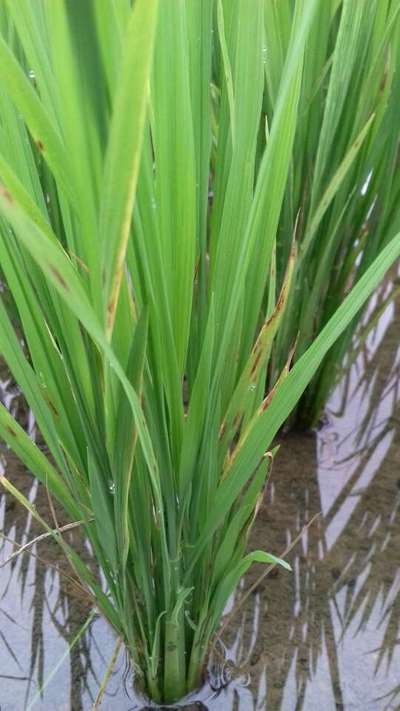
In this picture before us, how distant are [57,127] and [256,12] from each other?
0.54 ft

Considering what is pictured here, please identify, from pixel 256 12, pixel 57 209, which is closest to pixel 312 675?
pixel 57 209

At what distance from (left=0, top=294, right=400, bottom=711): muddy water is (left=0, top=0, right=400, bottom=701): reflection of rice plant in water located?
110mm

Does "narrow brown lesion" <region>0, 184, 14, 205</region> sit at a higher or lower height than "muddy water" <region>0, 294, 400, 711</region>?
higher

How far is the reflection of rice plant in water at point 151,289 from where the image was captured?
1.52 ft

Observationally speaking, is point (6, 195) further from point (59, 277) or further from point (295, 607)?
point (295, 607)

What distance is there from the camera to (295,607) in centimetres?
103

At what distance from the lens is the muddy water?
94cm

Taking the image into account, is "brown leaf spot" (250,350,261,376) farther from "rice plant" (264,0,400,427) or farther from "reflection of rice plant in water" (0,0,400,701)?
"rice plant" (264,0,400,427)

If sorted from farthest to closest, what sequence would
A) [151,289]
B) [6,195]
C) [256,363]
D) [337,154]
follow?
[337,154] < [256,363] < [151,289] < [6,195]

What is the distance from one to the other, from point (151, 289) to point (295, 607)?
574mm

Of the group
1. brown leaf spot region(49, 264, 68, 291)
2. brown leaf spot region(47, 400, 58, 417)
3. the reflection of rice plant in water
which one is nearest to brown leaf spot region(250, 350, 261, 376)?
the reflection of rice plant in water

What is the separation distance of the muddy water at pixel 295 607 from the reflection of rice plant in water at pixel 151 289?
0.11 meters

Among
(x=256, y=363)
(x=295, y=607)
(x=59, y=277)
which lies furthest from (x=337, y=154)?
(x=59, y=277)

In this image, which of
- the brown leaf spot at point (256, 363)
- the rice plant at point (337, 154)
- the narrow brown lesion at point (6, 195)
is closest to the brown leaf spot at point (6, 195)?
the narrow brown lesion at point (6, 195)
